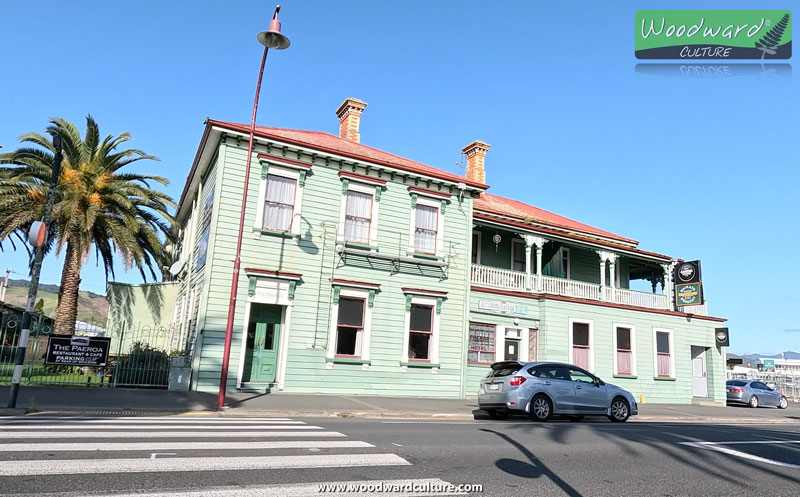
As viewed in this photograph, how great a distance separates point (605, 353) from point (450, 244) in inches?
344

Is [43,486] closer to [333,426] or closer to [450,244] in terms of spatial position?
[333,426]

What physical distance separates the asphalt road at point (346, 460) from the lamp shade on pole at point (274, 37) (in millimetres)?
8670

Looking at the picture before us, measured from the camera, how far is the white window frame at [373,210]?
19.0 meters

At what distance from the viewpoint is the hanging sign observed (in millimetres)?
15039

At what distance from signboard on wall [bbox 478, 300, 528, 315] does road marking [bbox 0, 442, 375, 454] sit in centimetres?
1390

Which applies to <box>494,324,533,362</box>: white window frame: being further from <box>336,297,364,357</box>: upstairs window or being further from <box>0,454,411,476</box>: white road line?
<box>0,454,411,476</box>: white road line

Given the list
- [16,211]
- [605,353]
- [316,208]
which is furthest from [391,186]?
[16,211]

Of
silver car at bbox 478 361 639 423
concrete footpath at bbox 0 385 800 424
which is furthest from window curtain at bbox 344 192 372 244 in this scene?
silver car at bbox 478 361 639 423

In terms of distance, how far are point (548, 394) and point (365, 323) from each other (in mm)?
6773

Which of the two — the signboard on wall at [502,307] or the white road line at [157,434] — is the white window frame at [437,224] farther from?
the white road line at [157,434]

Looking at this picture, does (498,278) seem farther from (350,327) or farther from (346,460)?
(346,460)

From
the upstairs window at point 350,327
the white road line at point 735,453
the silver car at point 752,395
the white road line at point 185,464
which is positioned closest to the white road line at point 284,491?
the white road line at point 185,464

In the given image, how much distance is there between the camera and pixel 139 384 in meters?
16.5

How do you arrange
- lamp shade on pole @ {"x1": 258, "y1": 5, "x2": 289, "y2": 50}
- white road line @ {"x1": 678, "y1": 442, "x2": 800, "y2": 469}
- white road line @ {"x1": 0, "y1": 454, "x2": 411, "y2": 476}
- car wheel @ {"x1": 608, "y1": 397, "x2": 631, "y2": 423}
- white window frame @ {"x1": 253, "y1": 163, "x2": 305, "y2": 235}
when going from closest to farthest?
white road line @ {"x1": 0, "y1": 454, "x2": 411, "y2": 476}, white road line @ {"x1": 678, "y1": 442, "x2": 800, "y2": 469}, lamp shade on pole @ {"x1": 258, "y1": 5, "x2": 289, "y2": 50}, car wheel @ {"x1": 608, "y1": 397, "x2": 631, "y2": 423}, white window frame @ {"x1": 253, "y1": 163, "x2": 305, "y2": 235}
